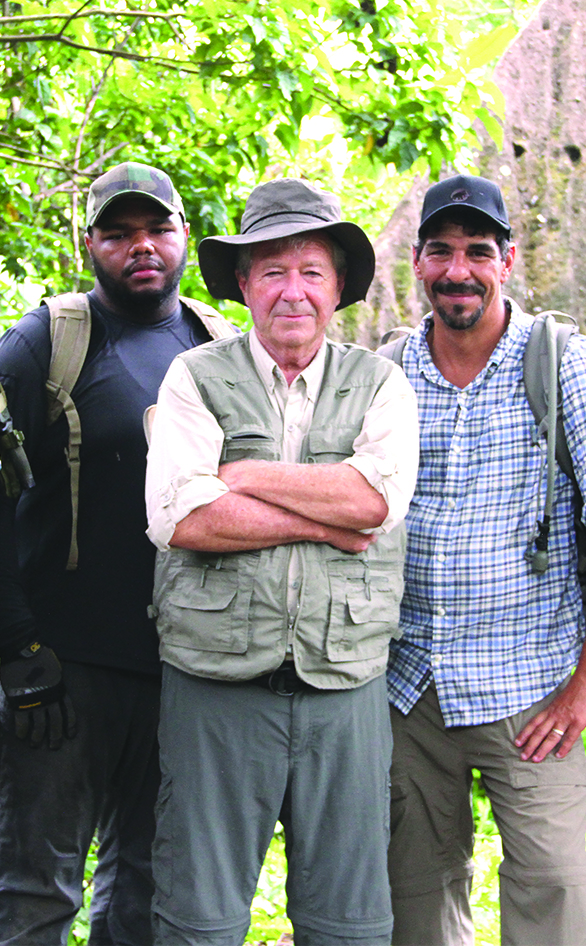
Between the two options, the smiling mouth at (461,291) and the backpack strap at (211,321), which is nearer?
the smiling mouth at (461,291)

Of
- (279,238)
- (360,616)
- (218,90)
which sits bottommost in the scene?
(360,616)

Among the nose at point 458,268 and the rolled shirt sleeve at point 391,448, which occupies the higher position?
the nose at point 458,268

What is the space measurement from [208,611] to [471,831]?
1.24m

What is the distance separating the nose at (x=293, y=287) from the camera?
8.07 feet

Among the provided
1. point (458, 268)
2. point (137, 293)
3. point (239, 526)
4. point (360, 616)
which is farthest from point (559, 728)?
point (137, 293)

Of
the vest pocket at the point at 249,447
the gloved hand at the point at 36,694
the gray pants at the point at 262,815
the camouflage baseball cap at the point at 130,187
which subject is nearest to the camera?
the gray pants at the point at 262,815

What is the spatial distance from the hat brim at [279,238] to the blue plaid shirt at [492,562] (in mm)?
485

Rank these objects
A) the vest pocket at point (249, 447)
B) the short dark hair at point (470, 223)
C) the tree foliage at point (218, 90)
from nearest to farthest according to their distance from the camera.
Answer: the vest pocket at point (249, 447)
the short dark hair at point (470, 223)
the tree foliage at point (218, 90)

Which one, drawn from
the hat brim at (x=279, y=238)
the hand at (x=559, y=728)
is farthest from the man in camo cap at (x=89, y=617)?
the hand at (x=559, y=728)

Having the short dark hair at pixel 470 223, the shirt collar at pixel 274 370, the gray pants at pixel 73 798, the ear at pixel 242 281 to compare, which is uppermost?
the short dark hair at pixel 470 223

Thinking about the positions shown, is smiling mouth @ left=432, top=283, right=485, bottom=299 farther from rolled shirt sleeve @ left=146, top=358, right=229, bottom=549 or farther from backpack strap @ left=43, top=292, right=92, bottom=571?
backpack strap @ left=43, top=292, right=92, bottom=571

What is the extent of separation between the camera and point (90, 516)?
9.44 feet

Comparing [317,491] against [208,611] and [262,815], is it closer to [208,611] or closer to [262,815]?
[208,611]

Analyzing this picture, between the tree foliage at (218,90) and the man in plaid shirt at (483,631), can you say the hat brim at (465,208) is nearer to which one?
the man in plaid shirt at (483,631)
